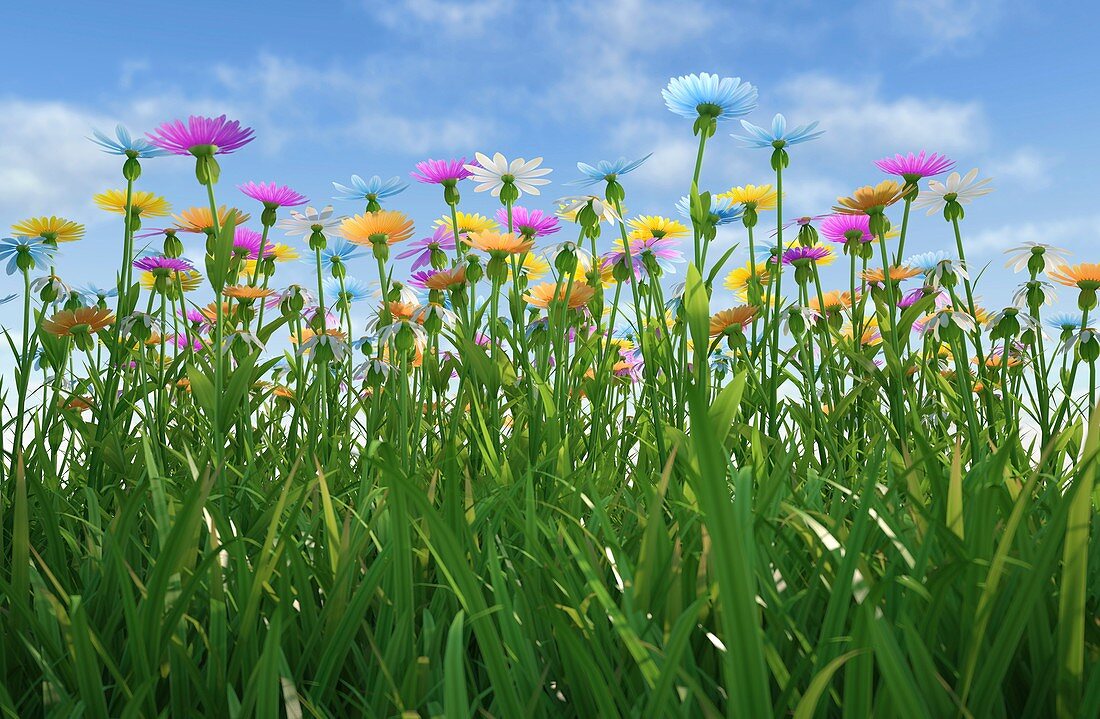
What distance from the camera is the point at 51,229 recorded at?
7.18ft

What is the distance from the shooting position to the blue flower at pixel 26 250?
2.09m

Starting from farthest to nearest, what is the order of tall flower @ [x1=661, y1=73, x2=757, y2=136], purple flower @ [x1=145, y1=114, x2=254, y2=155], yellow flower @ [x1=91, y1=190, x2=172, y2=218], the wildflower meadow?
yellow flower @ [x1=91, y1=190, x2=172, y2=218] → tall flower @ [x1=661, y1=73, x2=757, y2=136] → purple flower @ [x1=145, y1=114, x2=254, y2=155] → the wildflower meadow

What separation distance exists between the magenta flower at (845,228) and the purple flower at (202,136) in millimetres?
1490

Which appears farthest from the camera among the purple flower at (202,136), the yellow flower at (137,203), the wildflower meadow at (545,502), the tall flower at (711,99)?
the yellow flower at (137,203)

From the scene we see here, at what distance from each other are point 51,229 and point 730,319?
178 centimetres

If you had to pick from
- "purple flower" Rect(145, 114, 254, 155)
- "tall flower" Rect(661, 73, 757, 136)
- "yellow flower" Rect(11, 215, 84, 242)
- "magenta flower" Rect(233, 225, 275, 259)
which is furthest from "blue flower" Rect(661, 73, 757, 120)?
"yellow flower" Rect(11, 215, 84, 242)

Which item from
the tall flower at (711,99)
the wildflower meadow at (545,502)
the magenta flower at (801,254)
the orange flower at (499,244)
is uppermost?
the tall flower at (711,99)

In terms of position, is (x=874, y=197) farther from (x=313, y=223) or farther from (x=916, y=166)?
(x=313, y=223)

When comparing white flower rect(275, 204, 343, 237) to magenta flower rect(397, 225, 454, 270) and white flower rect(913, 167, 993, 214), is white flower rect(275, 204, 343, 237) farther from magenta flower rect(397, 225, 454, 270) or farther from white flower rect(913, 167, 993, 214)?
white flower rect(913, 167, 993, 214)

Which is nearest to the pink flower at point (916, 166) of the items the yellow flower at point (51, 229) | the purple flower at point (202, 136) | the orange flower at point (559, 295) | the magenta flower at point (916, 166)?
the magenta flower at point (916, 166)

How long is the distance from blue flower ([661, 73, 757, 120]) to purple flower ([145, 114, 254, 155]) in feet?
2.80

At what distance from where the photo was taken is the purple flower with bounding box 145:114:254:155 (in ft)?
4.60

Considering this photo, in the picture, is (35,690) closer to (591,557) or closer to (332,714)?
(332,714)

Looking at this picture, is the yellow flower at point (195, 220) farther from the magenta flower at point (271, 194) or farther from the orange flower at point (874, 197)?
the orange flower at point (874, 197)
